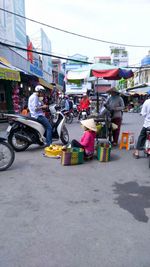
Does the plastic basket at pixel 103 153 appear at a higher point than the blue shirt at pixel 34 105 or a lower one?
lower

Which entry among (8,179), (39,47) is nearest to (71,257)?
(8,179)

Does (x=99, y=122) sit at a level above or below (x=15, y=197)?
above

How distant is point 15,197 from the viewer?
13.6 feet

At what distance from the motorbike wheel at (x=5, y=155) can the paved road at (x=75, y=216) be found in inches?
6.5

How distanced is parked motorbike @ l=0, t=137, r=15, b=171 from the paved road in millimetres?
167

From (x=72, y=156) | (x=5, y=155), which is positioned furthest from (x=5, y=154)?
(x=72, y=156)

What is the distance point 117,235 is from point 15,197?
1816 millimetres

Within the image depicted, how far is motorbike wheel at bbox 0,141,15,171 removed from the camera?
5.47m

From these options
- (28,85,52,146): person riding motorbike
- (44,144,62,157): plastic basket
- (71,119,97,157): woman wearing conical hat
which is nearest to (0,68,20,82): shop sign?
(28,85,52,146): person riding motorbike

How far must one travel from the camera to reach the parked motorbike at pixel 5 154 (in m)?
5.46

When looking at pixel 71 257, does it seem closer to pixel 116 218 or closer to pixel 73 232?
pixel 73 232

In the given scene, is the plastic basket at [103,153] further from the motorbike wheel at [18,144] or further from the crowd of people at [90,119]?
the motorbike wheel at [18,144]

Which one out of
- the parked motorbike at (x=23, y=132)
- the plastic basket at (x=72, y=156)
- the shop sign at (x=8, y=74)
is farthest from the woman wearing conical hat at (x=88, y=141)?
the shop sign at (x=8, y=74)

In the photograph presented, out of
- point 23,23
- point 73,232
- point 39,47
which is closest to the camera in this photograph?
point 73,232
